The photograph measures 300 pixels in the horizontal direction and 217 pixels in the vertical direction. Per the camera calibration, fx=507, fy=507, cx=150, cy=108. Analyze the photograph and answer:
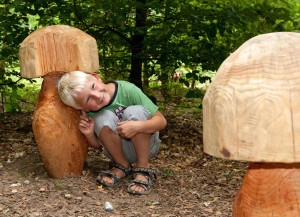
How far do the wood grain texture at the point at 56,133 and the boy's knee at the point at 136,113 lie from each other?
44 cm

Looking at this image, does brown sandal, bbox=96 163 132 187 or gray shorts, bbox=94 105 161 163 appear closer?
gray shorts, bbox=94 105 161 163

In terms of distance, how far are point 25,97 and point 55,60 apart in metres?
4.08

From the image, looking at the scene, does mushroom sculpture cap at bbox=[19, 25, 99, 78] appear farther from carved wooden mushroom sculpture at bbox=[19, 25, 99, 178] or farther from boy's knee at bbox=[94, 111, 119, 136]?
boy's knee at bbox=[94, 111, 119, 136]

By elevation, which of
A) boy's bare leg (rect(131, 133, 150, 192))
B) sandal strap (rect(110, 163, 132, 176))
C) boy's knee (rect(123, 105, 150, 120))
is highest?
boy's knee (rect(123, 105, 150, 120))

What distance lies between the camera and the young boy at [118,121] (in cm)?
349

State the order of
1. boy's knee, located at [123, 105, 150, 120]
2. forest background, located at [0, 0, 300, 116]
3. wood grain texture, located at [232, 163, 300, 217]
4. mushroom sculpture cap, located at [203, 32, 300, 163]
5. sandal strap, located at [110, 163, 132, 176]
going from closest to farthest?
mushroom sculpture cap, located at [203, 32, 300, 163] < wood grain texture, located at [232, 163, 300, 217] < boy's knee, located at [123, 105, 150, 120] < sandal strap, located at [110, 163, 132, 176] < forest background, located at [0, 0, 300, 116]

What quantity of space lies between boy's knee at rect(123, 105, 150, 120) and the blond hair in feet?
1.19

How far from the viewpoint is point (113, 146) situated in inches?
150

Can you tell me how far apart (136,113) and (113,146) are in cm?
36

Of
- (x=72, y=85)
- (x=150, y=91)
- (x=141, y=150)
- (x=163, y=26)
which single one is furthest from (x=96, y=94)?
(x=150, y=91)

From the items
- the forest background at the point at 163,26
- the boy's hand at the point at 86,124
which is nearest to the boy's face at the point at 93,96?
the boy's hand at the point at 86,124

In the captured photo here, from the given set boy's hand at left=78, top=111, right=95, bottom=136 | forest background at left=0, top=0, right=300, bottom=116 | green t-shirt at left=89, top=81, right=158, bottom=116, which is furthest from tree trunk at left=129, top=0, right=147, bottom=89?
boy's hand at left=78, top=111, right=95, bottom=136

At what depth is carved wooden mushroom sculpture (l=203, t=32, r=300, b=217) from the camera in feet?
5.96

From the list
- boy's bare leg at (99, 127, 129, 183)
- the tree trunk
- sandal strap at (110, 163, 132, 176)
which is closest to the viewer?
boy's bare leg at (99, 127, 129, 183)
